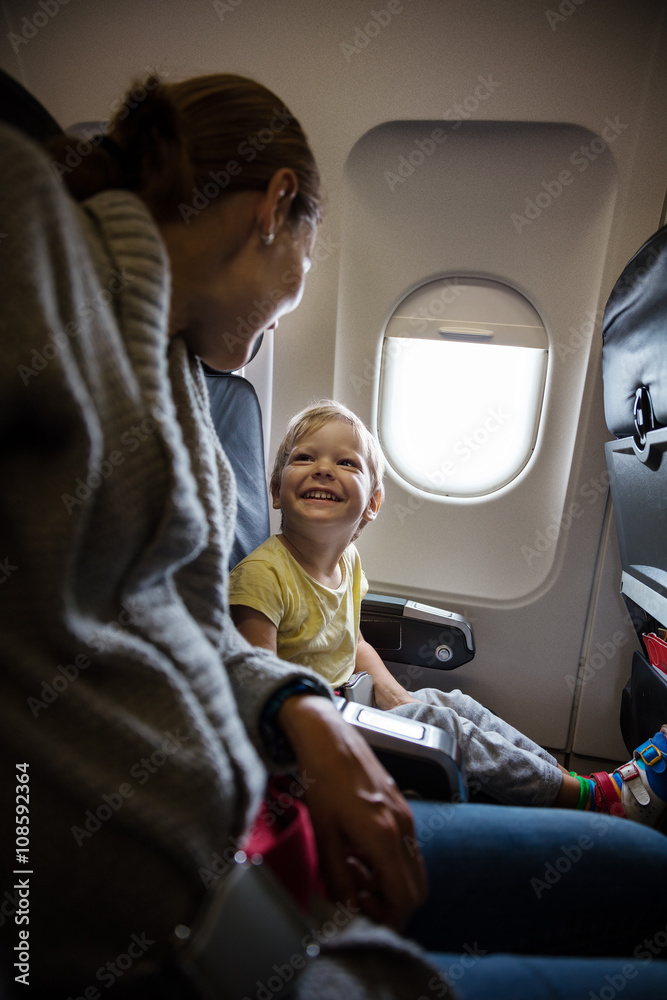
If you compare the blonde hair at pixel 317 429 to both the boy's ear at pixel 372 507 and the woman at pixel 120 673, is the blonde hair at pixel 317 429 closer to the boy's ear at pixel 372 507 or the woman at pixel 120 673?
the boy's ear at pixel 372 507

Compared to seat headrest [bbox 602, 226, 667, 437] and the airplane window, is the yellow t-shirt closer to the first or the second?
the airplane window

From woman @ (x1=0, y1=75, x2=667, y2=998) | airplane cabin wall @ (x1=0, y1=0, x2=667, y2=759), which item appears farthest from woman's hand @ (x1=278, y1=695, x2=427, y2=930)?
airplane cabin wall @ (x1=0, y1=0, x2=667, y2=759)

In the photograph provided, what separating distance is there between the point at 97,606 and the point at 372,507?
52.6 inches

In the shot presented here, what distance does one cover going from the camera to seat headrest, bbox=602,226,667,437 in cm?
119

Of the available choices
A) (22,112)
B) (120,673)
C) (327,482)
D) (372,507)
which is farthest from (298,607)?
(22,112)

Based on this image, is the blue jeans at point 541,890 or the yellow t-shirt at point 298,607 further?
the yellow t-shirt at point 298,607

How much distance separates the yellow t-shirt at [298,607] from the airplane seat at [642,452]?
0.79m

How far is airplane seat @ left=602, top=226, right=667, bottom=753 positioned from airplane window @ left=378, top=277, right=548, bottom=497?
1.31 ft

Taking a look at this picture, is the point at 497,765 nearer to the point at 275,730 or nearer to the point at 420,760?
the point at 420,760

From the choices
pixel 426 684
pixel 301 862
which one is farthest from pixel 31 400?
pixel 426 684

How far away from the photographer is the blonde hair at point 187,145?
0.79m

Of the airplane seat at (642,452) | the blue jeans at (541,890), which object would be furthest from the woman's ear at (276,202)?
the blue jeans at (541,890)

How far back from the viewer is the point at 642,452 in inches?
53.9

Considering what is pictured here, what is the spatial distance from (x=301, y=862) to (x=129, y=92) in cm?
107
